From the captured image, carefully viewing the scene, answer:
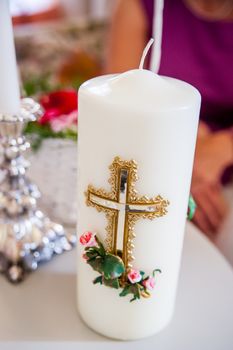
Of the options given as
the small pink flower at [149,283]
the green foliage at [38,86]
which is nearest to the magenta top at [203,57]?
the green foliage at [38,86]

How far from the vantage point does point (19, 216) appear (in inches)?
22.6

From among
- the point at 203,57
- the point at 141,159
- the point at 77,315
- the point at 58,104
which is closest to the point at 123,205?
the point at 141,159

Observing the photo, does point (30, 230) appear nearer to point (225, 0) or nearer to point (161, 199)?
point (161, 199)

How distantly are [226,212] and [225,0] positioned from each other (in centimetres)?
60

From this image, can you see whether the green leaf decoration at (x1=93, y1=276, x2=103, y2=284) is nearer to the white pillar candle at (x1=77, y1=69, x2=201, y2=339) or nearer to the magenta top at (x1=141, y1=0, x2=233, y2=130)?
the white pillar candle at (x1=77, y1=69, x2=201, y2=339)

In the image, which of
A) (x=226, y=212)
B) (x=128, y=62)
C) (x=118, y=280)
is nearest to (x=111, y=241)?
(x=118, y=280)

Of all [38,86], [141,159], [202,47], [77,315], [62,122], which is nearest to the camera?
[141,159]

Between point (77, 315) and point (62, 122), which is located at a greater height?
point (62, 122)

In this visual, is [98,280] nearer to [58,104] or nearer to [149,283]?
[149,283]

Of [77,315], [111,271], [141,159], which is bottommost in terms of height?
[77,315]

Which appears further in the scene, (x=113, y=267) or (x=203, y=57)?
(x=203, y=57)

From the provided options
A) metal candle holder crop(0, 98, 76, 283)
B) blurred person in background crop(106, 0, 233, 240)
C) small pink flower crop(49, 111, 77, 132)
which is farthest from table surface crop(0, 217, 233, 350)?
blurred person in background crop(106, 0, 233, 240)

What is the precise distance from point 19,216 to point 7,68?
189 mm

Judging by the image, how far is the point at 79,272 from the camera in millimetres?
483
